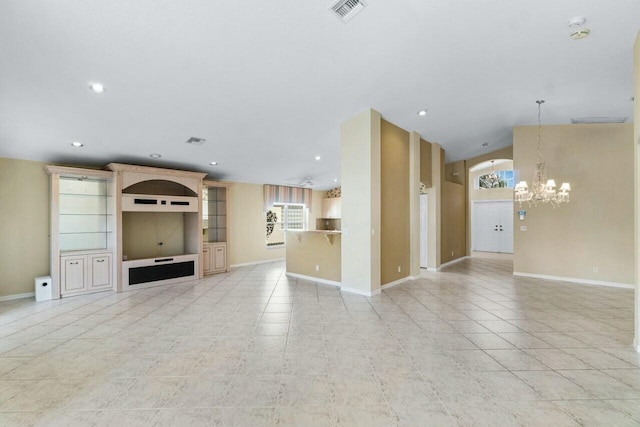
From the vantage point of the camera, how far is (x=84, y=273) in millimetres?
5121

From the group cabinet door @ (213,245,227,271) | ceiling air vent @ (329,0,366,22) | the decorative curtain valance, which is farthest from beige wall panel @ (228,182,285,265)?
ceiling air vent @ (329,0,366,22)

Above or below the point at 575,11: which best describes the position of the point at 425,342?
below

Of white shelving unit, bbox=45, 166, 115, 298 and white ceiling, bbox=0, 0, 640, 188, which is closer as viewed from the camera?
white ceiling, bbox=0, 0, 640, 188

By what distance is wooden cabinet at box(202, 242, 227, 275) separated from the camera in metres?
6.85

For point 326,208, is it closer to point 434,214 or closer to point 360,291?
point 434,214

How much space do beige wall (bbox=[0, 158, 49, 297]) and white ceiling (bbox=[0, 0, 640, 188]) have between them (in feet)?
1.20

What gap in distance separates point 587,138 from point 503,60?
13.1ft

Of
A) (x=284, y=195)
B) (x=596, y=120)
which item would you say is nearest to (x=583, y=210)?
(x=596, y=120)

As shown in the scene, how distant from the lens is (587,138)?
234 inches

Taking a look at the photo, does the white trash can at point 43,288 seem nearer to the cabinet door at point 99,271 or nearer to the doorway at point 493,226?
the cabinet door at point 99,271

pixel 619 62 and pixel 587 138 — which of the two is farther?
pixel 587 138

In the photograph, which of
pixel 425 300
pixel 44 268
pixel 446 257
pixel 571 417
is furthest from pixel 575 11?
pixel 44 268

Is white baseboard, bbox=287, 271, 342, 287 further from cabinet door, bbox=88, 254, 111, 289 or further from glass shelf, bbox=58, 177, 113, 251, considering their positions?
glass shelf, bbox=58, 177, 113, 251

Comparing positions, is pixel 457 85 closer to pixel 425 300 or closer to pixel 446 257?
pixel 425 300
